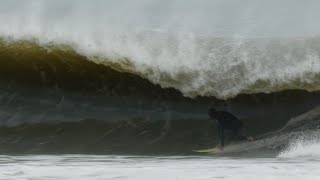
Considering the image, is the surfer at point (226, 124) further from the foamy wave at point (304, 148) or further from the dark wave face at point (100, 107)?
the foamy wave at point (304, 148)

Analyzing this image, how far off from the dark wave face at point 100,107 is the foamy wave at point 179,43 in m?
0.12

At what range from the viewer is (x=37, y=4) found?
288 inches

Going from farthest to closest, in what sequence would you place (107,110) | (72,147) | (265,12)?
(265,12) → (107,110) → (72,147)

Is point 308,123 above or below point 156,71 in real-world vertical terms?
below

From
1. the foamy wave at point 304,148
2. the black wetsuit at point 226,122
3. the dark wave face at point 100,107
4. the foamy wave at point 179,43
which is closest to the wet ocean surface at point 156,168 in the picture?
the foamy wave at point 304,148

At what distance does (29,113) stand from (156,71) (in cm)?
155

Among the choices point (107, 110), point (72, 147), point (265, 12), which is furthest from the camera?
point (265, 12)

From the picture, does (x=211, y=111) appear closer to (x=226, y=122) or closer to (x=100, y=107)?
(x=226, y=122)

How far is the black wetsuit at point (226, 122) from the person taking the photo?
6617 millimetres

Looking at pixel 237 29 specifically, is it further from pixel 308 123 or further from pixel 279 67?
pixel 308 123

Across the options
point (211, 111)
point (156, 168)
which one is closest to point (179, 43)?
point (211, 111)

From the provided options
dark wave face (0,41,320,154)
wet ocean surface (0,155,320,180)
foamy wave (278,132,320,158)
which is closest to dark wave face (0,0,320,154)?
dark wave face (0,41,320,154)

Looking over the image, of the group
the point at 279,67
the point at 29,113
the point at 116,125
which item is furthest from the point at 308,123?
the point at 29,113

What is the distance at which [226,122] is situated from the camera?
6668 millimetres
